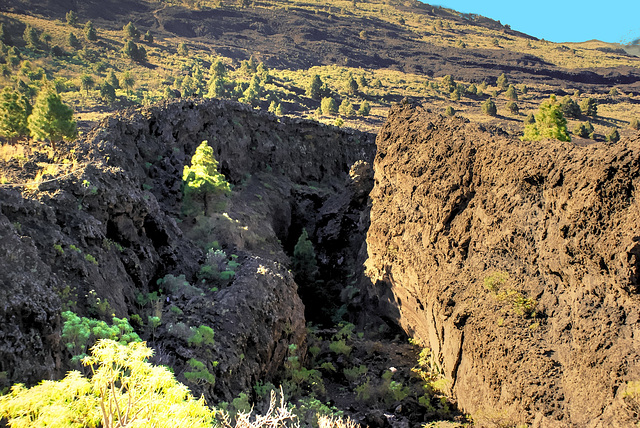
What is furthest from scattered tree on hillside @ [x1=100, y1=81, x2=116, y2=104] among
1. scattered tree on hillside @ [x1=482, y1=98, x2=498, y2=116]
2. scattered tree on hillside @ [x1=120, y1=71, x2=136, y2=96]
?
scattered tree on hillside @ [x1=482, y1=98, x2=498, y2=116]

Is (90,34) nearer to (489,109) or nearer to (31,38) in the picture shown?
(31,38)

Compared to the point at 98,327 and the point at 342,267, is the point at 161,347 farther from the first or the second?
the point at 342,267

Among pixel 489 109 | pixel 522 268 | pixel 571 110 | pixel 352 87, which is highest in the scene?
pixel 571 110

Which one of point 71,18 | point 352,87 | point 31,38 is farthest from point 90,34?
point 352,87

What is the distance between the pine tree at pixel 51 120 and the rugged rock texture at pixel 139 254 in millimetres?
7502

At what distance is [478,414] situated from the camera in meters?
19.2

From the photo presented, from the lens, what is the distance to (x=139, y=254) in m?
22.5

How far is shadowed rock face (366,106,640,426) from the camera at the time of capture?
14.4 metres

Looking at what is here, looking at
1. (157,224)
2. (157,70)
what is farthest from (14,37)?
(157,224)

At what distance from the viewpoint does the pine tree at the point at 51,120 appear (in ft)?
135

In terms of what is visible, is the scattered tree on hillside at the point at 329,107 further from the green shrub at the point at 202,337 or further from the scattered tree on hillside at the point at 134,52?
the green shrub at the point at 202,337

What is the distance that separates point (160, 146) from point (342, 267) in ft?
55.0

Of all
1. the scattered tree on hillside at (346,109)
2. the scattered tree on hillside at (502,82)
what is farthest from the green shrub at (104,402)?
the scattered tree on hillside at (502,82)

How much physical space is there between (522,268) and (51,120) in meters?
38.8
